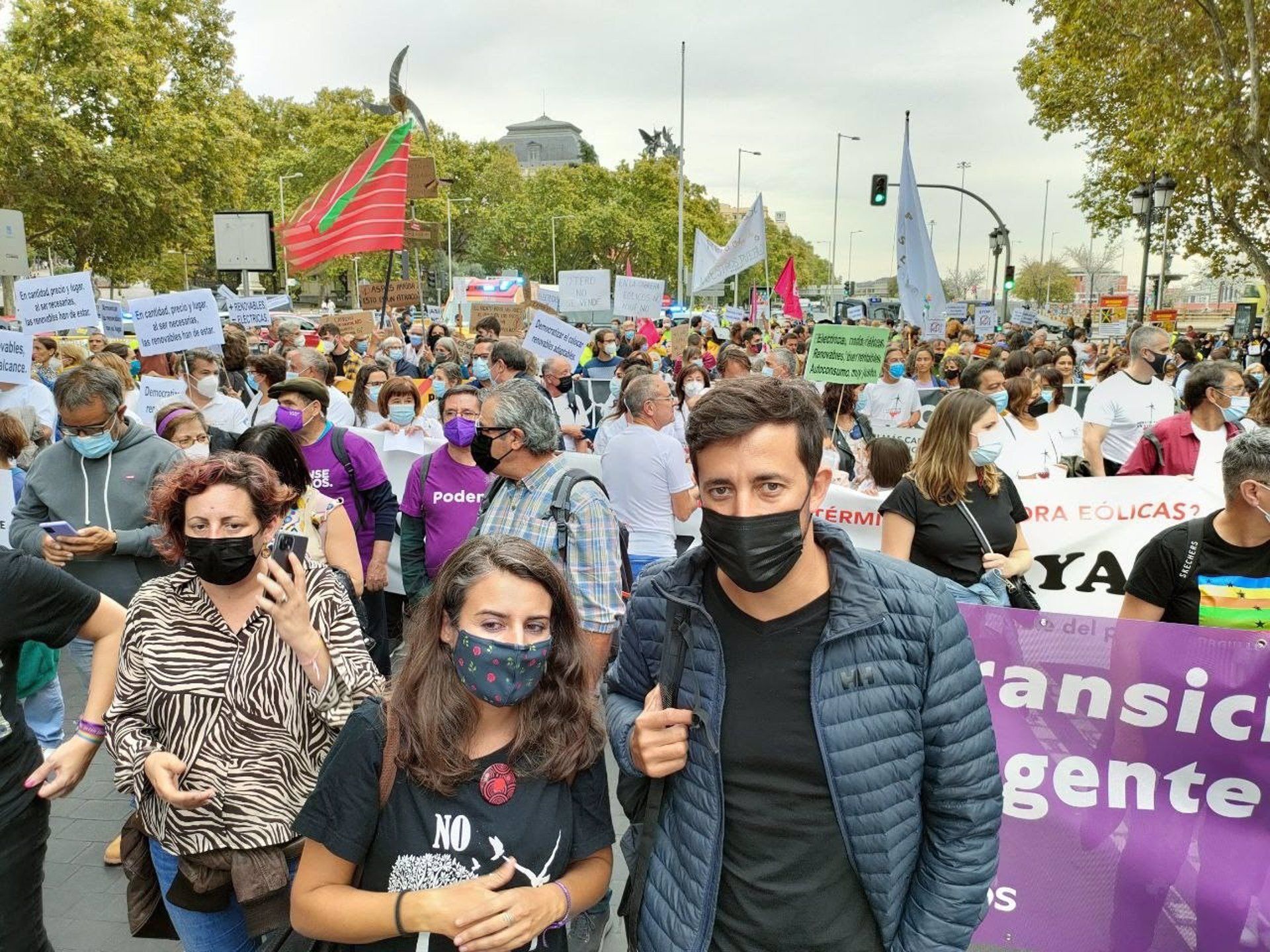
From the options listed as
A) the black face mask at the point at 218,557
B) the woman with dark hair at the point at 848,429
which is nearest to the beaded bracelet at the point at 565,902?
the black face mask at the point at 218,557

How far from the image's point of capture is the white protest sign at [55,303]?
8484 millimetres

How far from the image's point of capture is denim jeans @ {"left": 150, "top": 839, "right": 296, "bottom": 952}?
2.57 metres

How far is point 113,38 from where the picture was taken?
28828 mm

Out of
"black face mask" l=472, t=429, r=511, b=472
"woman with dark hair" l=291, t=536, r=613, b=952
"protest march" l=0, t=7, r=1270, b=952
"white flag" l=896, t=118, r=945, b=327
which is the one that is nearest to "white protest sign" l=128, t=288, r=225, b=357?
"protest march" l=0, t=7, r=1270, b=952

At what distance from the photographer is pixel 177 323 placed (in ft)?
24.2

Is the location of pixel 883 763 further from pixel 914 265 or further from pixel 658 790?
pixel 914 265

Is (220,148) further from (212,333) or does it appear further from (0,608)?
(0,608)

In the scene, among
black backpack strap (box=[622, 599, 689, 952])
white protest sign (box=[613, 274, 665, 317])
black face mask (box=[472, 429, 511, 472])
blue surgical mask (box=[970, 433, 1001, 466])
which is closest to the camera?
black backpack strap (box=[622, 599, 689, 952])

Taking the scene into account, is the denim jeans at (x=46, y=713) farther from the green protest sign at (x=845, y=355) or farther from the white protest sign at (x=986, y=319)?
the white protest sign at (x=986, y=319)

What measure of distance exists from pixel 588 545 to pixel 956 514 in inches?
60.4

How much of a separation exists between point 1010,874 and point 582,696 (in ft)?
6.30

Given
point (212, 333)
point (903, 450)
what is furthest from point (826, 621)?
point (212, 333)

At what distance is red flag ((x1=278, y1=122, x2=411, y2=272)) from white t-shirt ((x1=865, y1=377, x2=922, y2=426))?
577 cm

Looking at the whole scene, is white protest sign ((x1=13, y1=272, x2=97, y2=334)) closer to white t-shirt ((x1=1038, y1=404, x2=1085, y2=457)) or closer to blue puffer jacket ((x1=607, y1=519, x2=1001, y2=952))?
white t-shirt ((x1=1038, y1=404, x2=1085, y2=457))
